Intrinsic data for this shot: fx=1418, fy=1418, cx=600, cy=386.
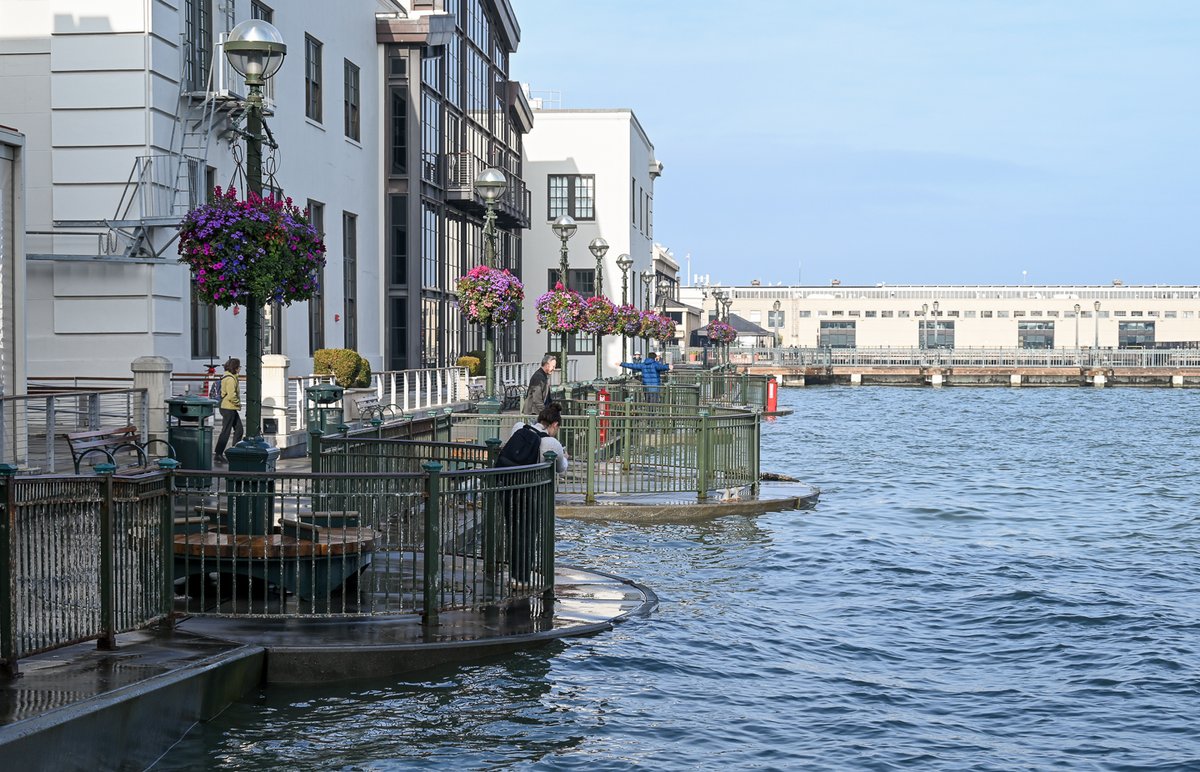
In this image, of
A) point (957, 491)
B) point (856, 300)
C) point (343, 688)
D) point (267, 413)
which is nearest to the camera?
point (343, 688)

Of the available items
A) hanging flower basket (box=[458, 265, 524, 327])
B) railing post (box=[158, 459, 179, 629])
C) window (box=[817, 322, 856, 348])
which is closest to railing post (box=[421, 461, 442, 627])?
railing post (box=[158, 459, 179, 629])

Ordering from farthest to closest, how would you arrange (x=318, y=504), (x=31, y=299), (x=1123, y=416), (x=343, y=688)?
(x=1123, y=416) → (x=31, y=299) → (x=318, y=504) → (x=343, y=688)

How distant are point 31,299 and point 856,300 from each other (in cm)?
13285

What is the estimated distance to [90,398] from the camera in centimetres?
1734

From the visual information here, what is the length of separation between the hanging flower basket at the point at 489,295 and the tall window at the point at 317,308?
7489 mm

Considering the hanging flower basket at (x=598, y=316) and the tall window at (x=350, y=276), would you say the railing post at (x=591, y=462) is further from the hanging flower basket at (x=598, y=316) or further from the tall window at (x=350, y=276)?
the hanging flower basket at (x=598, y=316)

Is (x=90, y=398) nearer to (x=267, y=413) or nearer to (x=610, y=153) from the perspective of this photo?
(x=267, y=413)

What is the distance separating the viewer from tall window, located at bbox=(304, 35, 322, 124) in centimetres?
3148

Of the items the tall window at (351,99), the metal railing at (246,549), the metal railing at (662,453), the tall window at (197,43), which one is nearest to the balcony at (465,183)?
the tall window at (351,99)

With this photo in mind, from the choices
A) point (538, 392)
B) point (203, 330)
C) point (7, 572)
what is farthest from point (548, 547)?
point (203, 330)

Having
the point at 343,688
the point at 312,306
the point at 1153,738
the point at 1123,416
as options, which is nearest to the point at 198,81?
the point at 312,306

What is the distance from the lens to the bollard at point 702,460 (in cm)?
2036

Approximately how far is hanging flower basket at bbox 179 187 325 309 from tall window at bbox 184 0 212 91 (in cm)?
1239

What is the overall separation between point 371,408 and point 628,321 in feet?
88.6
